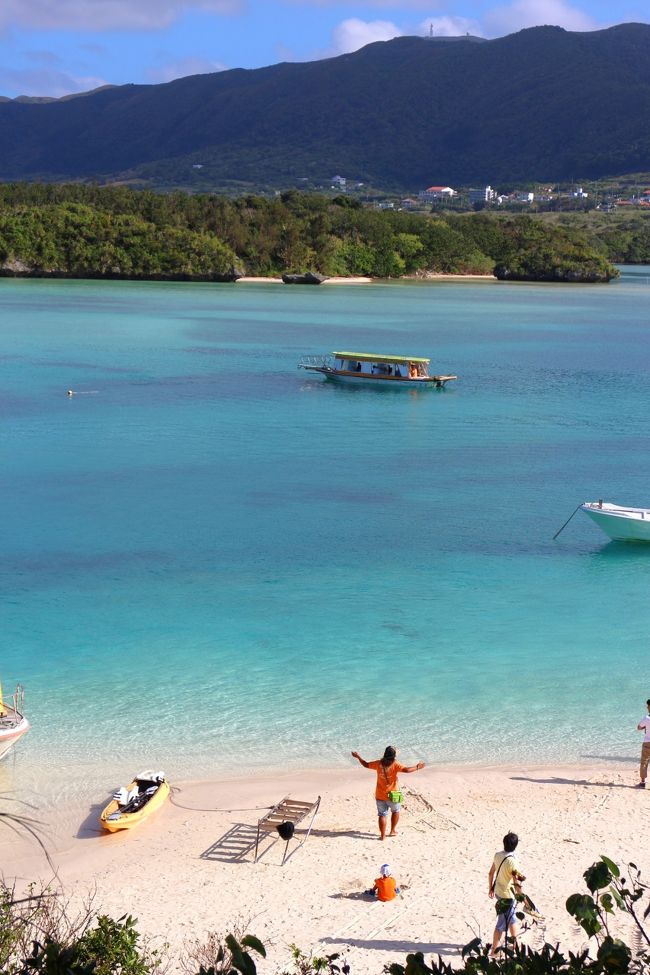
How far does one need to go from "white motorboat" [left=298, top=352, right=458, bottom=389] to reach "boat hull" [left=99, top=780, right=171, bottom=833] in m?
34.3

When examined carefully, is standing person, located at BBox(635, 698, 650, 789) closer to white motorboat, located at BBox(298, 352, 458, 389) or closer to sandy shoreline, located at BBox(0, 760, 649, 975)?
sandy shoreline, located at BBox(0, 760, 649, 975)

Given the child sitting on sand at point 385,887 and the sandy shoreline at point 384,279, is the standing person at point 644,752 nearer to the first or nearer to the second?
the child sitting on sand at point 385,887

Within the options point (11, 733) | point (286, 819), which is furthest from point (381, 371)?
point (286, 819)

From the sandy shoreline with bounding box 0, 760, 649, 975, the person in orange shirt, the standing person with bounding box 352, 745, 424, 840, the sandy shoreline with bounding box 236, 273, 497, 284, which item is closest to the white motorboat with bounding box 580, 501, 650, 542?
the sandy shoreline with bounding box 0, 760, 649, 975

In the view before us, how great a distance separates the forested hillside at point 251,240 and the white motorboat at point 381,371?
62.6 metres

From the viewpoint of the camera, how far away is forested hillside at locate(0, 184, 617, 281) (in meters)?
105

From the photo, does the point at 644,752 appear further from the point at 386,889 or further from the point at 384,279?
the point at 384,279

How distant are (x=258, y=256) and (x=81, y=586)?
97.6 metres

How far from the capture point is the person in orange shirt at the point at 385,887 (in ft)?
32.2

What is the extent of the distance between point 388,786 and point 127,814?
8.69ft

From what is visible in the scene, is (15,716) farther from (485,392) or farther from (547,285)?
(547,285)

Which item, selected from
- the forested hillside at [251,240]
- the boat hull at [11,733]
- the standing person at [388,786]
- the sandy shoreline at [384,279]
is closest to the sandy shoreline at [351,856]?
the standing person at [388,786]

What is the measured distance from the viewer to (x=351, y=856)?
35.5 ft

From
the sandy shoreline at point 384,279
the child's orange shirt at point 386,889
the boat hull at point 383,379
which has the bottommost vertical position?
the child's orange shirt at point 386,889
